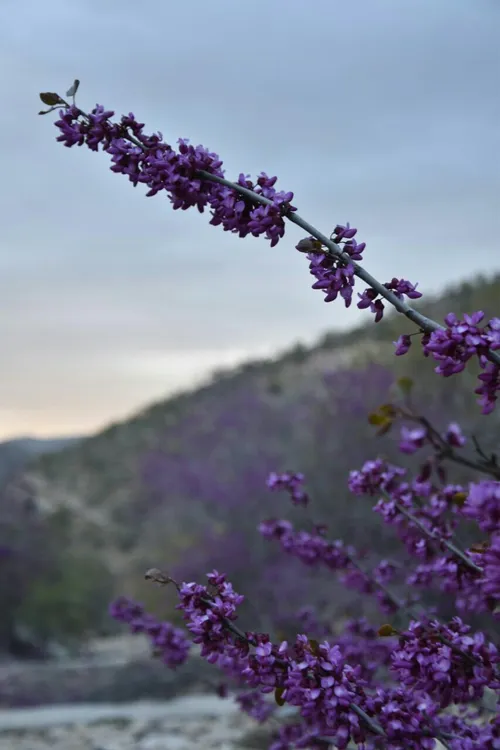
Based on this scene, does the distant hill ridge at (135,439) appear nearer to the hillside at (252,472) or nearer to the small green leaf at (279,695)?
the hillside at (252,472)

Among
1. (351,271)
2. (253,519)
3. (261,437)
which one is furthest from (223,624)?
(261,437)

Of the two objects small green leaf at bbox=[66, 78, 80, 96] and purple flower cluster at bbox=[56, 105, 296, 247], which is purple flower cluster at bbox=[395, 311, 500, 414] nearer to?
purple flower cluster at bbox=[56, 105, 296, 247]

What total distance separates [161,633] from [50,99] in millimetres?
1792

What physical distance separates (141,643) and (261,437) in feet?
9.33

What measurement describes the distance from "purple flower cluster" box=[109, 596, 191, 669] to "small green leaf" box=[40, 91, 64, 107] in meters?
1.77

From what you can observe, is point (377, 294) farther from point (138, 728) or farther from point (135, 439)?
point (135, 439)

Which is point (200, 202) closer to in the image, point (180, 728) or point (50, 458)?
point (180, 728)

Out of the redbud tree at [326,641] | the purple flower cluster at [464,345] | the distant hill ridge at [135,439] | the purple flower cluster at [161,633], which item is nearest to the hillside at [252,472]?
the distant hill ridge at [135,439]

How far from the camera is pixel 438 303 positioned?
77.2 ft

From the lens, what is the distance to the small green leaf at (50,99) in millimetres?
2064

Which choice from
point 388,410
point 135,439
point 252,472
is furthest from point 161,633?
point 135,439

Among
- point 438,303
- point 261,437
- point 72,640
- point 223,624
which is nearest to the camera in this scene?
point 223,624

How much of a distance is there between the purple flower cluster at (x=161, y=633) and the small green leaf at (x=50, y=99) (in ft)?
5.80

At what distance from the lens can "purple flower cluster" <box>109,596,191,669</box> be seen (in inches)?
117
